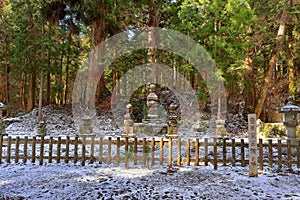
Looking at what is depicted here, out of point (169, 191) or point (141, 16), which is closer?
point (169, 191)

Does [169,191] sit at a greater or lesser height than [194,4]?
lesser

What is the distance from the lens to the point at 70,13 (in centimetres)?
1644

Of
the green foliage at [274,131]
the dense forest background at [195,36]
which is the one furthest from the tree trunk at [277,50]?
the green foliage at [274,131]

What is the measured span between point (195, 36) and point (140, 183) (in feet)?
28.4

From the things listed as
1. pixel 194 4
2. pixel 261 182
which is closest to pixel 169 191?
pixel 261 182

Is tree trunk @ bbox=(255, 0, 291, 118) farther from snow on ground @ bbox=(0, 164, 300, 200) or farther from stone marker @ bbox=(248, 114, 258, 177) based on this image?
stone marker @ bbox=(248, 114, 258, 177)

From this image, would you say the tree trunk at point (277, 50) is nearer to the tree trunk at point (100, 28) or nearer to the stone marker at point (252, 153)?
the stone marker at point (252, 153)

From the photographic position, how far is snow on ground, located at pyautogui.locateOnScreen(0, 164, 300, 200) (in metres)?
3.79

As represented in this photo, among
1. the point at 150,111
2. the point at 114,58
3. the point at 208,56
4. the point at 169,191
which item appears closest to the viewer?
the point at 169,191

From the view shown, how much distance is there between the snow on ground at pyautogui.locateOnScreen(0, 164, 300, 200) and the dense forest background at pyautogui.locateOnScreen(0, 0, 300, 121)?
6.22 m

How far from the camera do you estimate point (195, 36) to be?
11.1 metres

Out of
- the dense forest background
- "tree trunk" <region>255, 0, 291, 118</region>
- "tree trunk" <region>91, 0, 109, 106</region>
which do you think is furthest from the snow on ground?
"tree trunk" <region>91, 0, 109, 106</region>

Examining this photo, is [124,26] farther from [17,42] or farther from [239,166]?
[239,166]

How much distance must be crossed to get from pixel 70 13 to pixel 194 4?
32.4 ft
